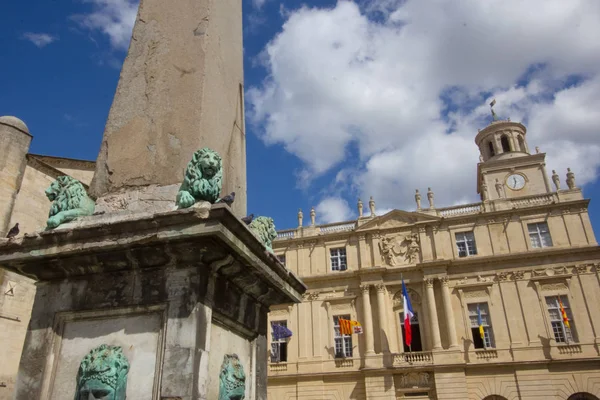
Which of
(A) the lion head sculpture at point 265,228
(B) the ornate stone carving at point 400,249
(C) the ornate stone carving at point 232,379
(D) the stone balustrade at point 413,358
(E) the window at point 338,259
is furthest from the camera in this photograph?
(E) the window at point 338,259

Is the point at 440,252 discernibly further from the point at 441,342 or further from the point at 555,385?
the point at 555,385

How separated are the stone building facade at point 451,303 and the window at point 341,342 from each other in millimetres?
63

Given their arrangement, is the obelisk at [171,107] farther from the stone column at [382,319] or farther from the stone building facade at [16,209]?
the stone column at [382,319]

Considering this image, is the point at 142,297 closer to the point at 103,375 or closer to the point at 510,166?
the point at 103,375

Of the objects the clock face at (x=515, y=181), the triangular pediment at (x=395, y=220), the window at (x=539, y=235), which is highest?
the clock face at (x=515, y=181)

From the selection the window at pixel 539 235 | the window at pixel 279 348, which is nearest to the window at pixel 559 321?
the window at pixel 539 235

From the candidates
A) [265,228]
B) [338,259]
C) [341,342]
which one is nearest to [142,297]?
[265,228]

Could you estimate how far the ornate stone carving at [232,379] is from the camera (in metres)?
3.18

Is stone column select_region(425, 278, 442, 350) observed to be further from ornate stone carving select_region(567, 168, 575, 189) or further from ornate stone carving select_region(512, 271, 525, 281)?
ornate stone carving select_region(567, 168, 575, 189)

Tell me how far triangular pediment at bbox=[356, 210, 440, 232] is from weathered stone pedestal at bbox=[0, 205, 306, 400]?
27.2 meters

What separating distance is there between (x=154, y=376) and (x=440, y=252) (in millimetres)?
27144

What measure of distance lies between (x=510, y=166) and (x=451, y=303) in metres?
11.6

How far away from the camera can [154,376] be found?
9.44 ft

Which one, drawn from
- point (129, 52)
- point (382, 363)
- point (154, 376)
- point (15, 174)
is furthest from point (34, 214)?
point (382, 363)
